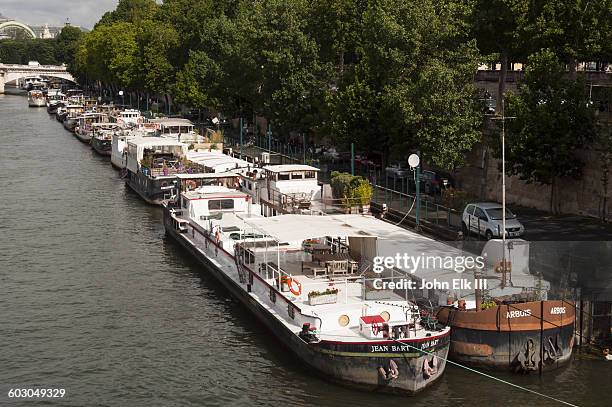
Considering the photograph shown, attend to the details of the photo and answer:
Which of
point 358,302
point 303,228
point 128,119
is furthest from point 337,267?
point 128,119

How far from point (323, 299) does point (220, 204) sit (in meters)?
17.9

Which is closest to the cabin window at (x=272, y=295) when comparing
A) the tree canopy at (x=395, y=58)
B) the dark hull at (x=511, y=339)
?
the dark hull at (x=511, y=339)

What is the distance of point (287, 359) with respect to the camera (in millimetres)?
32750

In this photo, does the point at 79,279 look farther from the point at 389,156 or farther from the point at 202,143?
the point at 202,143

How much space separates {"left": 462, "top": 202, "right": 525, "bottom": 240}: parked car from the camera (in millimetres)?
42188

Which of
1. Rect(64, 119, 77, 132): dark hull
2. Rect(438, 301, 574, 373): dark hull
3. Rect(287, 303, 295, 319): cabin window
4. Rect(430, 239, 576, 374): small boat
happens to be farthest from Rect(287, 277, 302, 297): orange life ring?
Rect(64, 119, 77, 132): dark hull

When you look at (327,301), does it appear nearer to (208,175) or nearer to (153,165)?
(208,175)

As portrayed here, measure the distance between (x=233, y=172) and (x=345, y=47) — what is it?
20061mm

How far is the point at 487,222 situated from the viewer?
140 ft

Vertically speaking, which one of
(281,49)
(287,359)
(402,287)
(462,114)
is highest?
(281,49)

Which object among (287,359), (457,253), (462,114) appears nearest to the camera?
(287,359)

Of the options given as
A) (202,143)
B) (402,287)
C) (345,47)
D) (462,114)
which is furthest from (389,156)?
(402,287)

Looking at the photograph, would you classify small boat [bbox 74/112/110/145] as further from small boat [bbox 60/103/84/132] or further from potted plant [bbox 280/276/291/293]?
potted plant [bbox 280/276/291/293]

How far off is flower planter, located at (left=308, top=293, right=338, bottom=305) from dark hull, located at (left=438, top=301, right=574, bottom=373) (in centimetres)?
415
